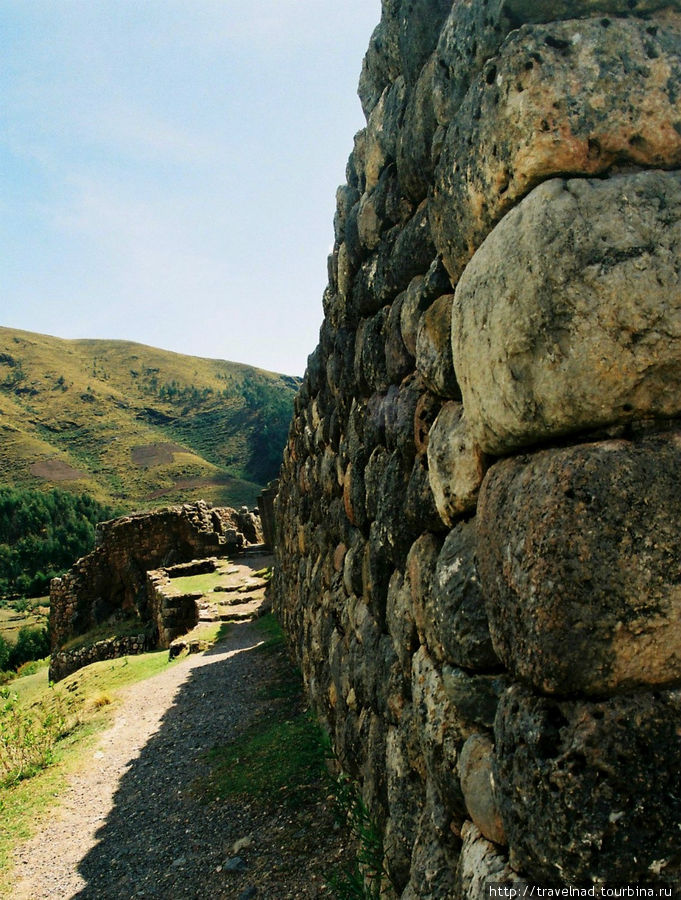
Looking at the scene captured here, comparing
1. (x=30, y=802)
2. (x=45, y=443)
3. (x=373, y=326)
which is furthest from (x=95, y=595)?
(x=45, y=443)

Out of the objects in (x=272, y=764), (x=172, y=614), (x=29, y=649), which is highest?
(x=272, y=764)

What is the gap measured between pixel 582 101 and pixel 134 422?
85.7m

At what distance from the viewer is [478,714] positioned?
1.80 m

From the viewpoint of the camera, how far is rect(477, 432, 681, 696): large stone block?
48.2 inches

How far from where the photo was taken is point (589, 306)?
1348 millimetres

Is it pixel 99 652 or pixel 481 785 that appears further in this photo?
pixel 99 652

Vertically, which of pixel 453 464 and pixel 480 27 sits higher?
pixel 480 27

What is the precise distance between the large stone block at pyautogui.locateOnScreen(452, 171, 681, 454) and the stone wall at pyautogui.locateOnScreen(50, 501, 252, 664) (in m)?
15.6

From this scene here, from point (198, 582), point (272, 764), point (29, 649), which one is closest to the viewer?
point (272, 764)

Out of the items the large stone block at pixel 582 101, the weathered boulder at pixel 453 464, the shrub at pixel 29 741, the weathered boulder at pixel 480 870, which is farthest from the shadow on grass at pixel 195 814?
the large stone block at pixel 582 101

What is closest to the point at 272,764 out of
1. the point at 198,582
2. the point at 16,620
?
the point at 198,582

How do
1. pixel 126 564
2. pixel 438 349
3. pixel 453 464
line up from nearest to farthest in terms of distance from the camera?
pixel 453 464 < pixel 438 349 < pixel 126 564

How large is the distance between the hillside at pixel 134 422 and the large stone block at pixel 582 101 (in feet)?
168

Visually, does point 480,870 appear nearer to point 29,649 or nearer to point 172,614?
point 172,614
